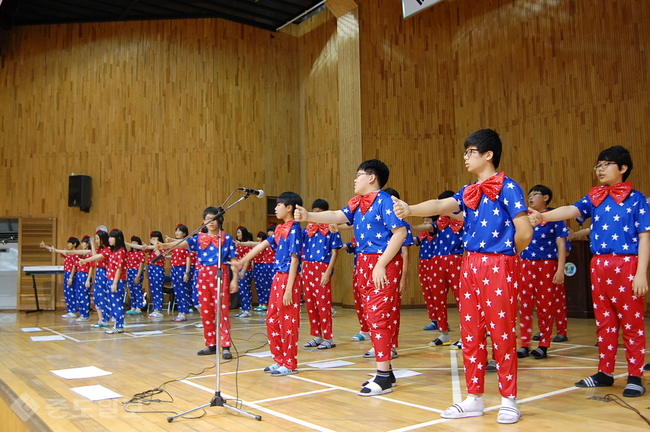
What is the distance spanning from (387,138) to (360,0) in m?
3.11

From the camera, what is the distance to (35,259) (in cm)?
1295

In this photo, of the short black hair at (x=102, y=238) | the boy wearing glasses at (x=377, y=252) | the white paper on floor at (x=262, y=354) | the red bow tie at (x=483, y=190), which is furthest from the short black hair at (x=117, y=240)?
the red bow tie at (x=483, y=190)

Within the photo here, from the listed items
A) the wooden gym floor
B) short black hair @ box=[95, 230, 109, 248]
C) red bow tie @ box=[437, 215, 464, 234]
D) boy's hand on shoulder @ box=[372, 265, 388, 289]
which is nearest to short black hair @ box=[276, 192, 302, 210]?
boy's hand on shoulder @ box=[372, 265, 388, 289]

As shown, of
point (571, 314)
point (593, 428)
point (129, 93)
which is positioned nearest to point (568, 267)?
point (571, 314)

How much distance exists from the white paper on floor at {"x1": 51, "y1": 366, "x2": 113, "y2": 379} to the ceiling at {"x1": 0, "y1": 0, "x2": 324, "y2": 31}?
33.1 feet

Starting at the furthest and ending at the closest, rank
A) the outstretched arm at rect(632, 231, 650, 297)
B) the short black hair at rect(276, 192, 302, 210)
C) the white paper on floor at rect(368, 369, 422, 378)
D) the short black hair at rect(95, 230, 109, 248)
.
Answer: the short black hair at rect(95, 230, 109, 248), the short black hair at rect(276, 192, 302, 210), the white paper on floor at rect(368, 369, 422, 378), the outstretched arm at rect(632, 231, 650, 297)

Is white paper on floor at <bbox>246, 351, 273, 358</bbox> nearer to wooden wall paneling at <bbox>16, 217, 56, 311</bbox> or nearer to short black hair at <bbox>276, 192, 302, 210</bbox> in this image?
short black hair at <bbox>276, 192, 302, 210</bbox>

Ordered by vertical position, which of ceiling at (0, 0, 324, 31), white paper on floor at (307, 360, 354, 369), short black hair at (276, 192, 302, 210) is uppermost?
ceiling at (0, 0, 324, 31)

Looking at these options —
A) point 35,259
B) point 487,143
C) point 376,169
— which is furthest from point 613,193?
point 35,259

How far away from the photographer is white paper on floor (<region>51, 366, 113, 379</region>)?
4863 millimetres

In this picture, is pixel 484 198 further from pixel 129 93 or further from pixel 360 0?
pixel 129 93

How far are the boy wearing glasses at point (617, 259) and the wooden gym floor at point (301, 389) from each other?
238 millimetres

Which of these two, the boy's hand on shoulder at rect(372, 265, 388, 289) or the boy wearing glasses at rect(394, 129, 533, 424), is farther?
the boy's hand on shoulder at rect(372, 265, 388, 289)

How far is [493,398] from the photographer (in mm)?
3768
